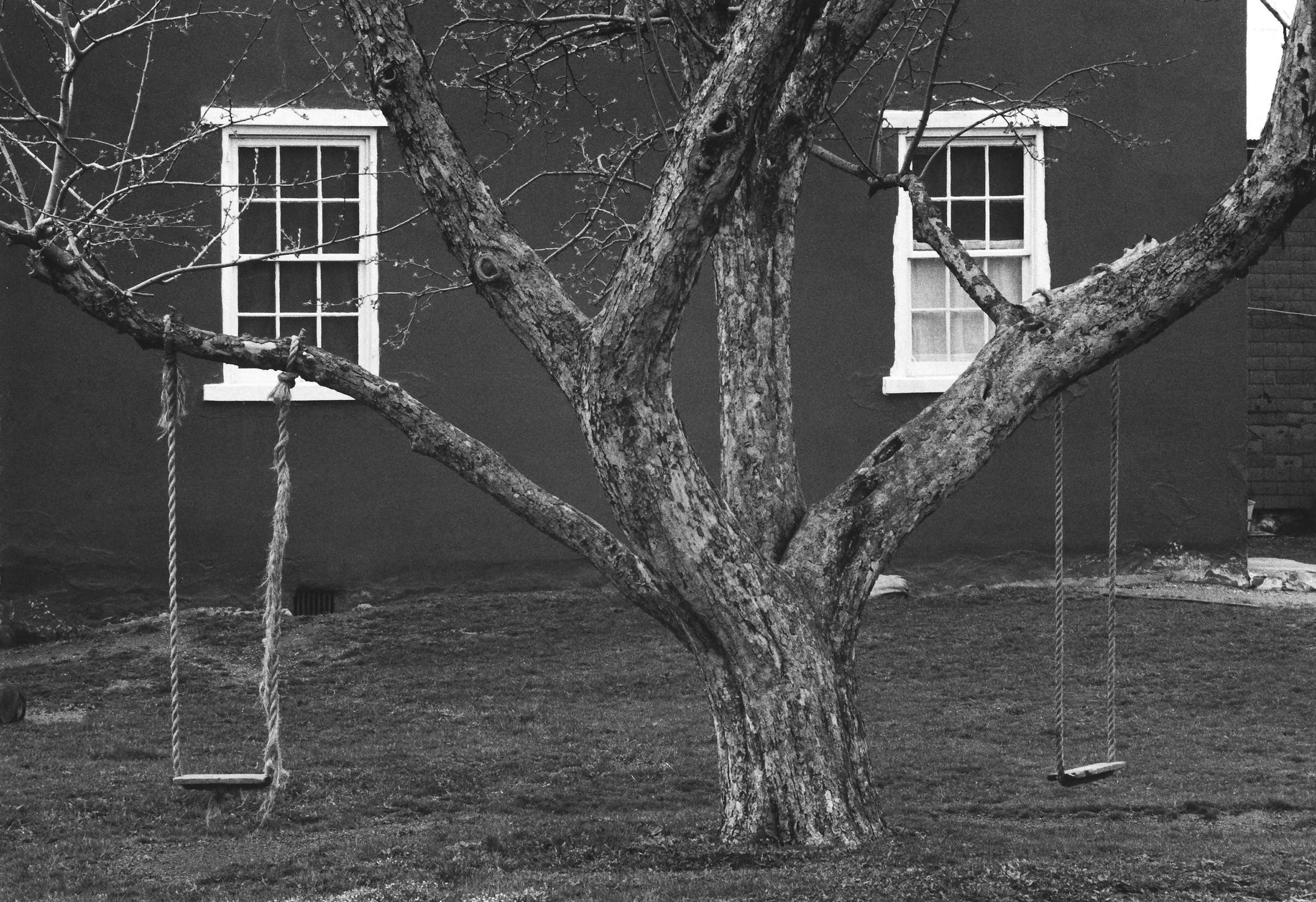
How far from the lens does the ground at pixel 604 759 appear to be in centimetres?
579

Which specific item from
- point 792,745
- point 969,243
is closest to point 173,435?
point 792,745

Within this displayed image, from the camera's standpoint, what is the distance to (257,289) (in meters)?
12.0

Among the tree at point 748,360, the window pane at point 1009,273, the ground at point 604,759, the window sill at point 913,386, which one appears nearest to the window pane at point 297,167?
the ground at point 604,759

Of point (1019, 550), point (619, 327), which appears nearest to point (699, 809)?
point (619, 327)

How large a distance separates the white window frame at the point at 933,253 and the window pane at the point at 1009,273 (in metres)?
0.04

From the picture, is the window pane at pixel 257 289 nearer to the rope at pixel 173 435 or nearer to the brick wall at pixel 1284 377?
the rope at pixel 173 435

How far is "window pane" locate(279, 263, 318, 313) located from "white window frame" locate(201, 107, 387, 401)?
1.12 feet

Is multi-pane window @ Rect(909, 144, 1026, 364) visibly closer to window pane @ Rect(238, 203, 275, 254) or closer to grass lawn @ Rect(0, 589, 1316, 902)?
grass lawn @ Rect(0, 589, 1316, 902)

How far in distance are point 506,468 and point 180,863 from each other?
6.93ft

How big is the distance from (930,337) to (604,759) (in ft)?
18.8

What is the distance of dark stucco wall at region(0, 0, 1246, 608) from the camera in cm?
1179

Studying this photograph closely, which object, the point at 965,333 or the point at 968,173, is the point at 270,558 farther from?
the point at 968,173

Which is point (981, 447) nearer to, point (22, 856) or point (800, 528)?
point (800, 528)

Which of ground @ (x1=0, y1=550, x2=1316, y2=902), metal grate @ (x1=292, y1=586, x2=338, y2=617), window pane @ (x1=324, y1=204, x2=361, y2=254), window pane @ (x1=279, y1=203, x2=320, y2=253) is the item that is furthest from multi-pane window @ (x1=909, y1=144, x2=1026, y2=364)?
metal grate @ (x1=292, y1=586, x2=338, y2=617)
